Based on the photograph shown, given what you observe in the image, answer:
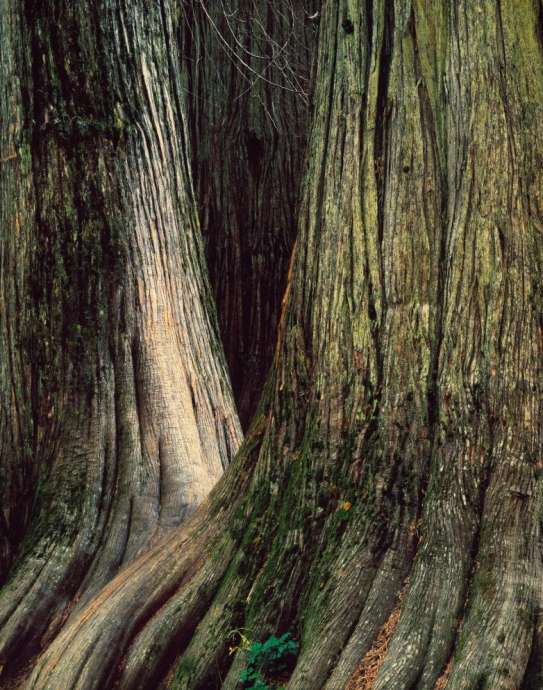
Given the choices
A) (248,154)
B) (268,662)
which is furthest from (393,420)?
(248,154)

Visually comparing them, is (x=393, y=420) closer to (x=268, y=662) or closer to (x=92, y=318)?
(x=268, y=662)

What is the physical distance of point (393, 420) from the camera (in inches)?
162

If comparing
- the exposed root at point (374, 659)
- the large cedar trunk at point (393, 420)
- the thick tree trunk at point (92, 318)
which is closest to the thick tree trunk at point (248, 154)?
the thick tree trunk at point (92, 318)

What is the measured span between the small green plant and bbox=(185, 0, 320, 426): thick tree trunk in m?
4.39

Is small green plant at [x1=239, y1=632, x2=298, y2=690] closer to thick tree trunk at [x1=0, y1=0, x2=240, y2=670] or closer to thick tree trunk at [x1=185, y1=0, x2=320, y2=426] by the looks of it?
thick tree trunk at [x1=0, y1=0, x2=240, y2=670]

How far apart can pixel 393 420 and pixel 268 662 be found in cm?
107

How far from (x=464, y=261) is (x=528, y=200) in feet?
1.15

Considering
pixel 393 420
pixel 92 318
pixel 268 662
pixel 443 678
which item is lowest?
pixel 268 662

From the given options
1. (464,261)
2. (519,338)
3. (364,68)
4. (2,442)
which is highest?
(364,68)

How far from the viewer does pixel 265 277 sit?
8.59 metres

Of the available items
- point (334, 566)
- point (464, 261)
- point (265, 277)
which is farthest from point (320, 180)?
point (265, 277)

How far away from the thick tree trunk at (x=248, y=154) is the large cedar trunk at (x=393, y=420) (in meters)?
3.69

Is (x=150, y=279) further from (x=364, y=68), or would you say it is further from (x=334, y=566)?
(x=334, y=566)

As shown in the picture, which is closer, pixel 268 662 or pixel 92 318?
pixel 268 662
